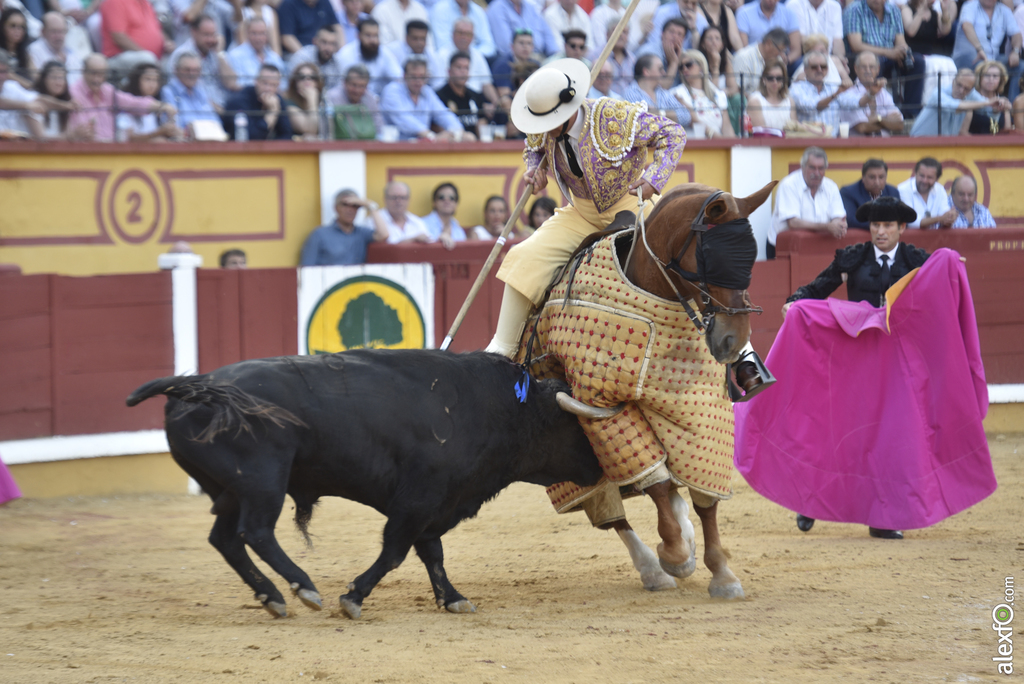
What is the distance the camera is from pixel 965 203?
29.0 feet

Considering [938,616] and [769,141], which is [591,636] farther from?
[769,141]

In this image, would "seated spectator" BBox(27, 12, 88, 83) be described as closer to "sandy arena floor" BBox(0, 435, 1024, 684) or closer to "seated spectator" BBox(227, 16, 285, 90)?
"seated spectator" BBox(227, 16, 285, 90)

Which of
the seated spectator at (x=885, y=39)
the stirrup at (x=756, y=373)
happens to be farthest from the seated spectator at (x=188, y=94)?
the seated spectator at (x=885, y=39)

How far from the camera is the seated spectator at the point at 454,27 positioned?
877 cm

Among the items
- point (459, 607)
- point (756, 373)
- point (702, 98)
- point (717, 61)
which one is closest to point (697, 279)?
point (756, 373)

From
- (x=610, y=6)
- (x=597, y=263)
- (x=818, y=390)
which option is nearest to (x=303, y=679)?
(x=597, y=263)

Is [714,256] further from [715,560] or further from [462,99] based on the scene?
[462,99]

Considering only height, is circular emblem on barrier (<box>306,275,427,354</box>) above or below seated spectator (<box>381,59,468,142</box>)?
below

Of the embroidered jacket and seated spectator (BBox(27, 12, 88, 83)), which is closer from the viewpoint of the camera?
the embroidered jacket

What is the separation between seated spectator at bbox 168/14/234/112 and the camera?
770cm

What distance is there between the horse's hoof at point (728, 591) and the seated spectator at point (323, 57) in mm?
5258

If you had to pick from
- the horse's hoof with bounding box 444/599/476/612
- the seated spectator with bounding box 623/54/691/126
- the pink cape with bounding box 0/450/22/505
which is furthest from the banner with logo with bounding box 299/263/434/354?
the horse's hoof with bounding box 444/599/476/612

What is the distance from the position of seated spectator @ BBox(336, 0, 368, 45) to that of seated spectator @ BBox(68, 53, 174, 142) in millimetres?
1381

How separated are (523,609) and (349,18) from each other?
5.94 m
